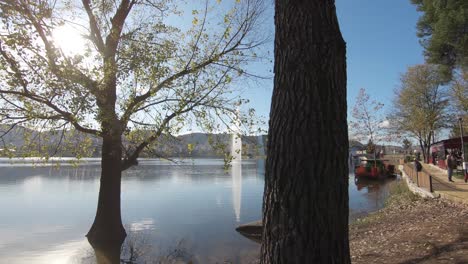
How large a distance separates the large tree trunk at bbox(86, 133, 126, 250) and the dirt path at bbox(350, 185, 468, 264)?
356 inches

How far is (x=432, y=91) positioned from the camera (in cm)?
4606

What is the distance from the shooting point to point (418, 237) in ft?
31.3

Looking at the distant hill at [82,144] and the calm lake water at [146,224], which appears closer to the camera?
the distant hill at [82,144]

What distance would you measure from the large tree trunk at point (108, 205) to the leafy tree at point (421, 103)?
133 feet

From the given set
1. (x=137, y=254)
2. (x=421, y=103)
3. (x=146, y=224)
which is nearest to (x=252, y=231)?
(x=137, y=254)

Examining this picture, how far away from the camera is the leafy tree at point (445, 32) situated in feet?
39.0

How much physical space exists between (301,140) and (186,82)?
1022cm

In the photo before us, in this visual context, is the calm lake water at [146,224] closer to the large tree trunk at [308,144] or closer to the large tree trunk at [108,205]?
the large tree trunk at [108,205]

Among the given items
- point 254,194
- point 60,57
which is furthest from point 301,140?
point 254,194

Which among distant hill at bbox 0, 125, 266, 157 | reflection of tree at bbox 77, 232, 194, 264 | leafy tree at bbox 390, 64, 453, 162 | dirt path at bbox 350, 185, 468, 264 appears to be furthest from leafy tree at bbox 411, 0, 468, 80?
leafy tree at bbox 390, 64, 453, 162

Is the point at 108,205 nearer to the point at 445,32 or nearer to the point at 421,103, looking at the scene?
the point at 445,32

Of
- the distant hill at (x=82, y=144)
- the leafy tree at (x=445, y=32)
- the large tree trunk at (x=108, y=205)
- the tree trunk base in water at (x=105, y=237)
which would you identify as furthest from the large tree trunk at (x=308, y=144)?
the tree trunk base in water at (x=105, y=237)

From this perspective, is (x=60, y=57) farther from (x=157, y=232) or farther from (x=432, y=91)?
(x=432, y=91)

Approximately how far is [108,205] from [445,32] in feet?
46.7
